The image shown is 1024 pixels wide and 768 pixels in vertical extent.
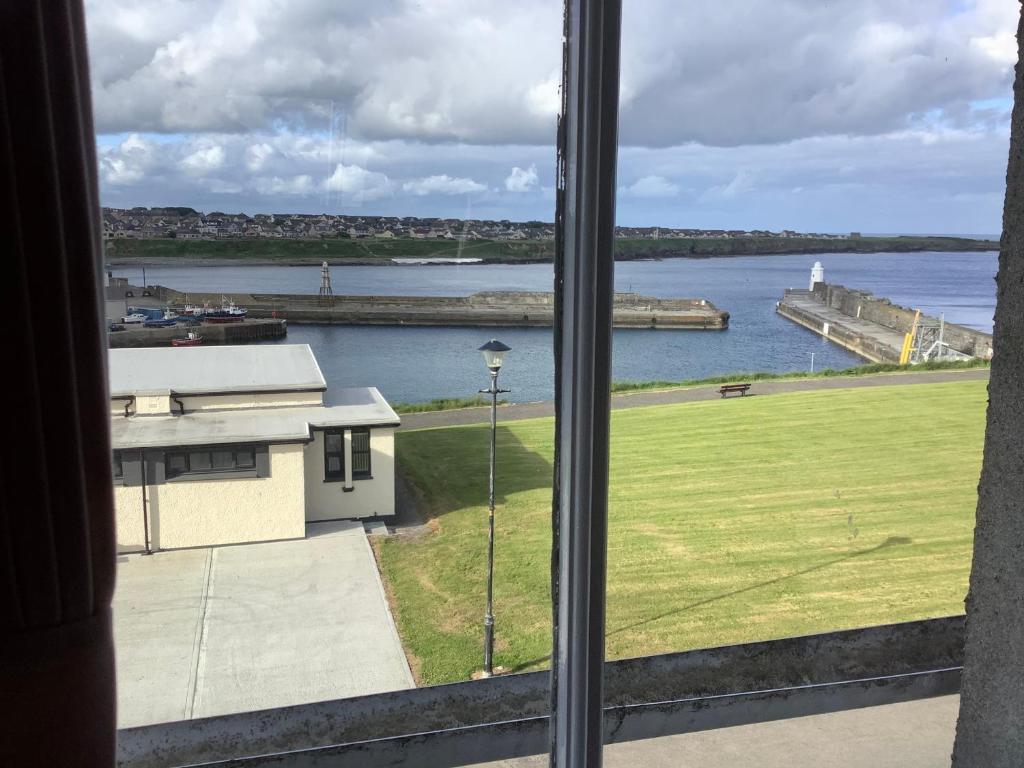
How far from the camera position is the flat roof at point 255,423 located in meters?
1.13

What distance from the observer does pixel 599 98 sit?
39.9 inches

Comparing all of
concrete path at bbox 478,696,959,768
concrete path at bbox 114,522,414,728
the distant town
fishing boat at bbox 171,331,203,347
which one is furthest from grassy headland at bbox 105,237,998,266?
concrete path at bbox 478,696,959,768

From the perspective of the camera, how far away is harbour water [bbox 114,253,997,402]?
123cm

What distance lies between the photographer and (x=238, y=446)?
1.25 metres

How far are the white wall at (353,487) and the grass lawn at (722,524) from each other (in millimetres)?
37

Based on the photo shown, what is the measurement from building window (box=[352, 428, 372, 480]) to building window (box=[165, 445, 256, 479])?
172 mm

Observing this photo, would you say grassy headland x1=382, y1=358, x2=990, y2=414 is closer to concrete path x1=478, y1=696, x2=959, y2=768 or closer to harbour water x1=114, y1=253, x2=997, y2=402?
harbour water x1=114, y1=253, x2=997, y2=402

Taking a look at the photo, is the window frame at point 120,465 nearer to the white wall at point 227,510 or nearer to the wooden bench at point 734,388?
the white wall at point 227,510

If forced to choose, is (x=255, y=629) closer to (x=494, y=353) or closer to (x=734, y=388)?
(x=494, y=353)

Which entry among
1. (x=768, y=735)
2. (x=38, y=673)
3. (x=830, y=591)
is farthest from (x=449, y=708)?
(x=830, y=591)

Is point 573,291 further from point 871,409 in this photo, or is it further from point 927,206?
point 871,409

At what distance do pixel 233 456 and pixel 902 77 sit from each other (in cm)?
171

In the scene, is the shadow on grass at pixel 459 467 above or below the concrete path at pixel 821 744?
above

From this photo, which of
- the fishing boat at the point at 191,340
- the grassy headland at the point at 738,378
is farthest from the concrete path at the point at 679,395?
the fishing boat at the point at 191,340
